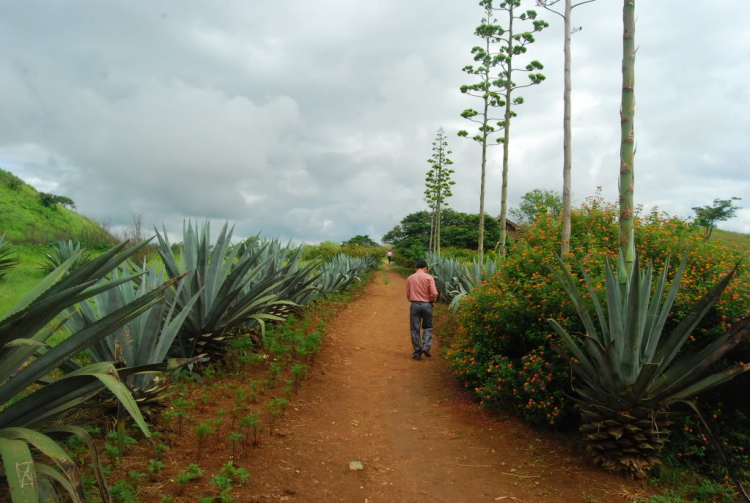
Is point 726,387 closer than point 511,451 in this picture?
Yes

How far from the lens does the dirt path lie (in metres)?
3.55

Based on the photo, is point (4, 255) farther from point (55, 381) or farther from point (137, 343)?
point (55, 381)

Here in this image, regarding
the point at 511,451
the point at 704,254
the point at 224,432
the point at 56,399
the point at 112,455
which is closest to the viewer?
the point at 56,399

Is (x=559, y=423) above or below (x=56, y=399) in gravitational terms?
below

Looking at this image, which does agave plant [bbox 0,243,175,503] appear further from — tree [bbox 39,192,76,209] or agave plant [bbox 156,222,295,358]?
tree [bbox 39,192,76,209]

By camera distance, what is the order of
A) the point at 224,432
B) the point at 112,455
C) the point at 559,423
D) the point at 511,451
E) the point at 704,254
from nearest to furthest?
the point at 112,455 < the point at 224,432 < the point at 511,451 < the point at 559,423 < the point at 704,254

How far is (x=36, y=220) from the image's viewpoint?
74.2 feet

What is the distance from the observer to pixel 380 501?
11.4ft

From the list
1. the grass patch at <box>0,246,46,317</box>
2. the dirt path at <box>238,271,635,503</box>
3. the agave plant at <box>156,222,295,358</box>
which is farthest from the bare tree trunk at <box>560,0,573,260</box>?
the grass patch at <box>0,246,46,317</box>

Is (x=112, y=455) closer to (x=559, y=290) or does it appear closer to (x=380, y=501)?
(x=380, y=501)

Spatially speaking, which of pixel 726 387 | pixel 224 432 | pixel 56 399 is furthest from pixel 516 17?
pixel 56 399

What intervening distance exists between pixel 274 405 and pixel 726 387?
3878 millimetres

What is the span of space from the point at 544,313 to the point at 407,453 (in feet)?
6.33

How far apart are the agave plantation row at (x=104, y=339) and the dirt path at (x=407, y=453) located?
1117 mm
